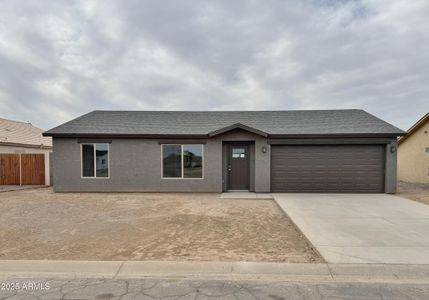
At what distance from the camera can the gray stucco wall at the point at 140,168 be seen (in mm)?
12344

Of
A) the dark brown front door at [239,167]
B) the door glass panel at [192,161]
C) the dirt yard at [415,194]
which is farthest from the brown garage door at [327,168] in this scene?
the door glass panel at [192,161]

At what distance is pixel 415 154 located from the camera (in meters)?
17.7

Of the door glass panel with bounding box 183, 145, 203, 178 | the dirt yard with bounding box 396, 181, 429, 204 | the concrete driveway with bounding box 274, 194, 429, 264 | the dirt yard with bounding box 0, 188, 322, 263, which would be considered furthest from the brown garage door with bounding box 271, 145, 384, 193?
the door glass panel with bounding box 183, 145, 203, 178

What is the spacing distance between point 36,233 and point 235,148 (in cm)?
861

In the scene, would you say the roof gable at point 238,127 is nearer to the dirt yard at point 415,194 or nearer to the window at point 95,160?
the window at point 95,160

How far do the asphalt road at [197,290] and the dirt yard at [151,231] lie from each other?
819 mm

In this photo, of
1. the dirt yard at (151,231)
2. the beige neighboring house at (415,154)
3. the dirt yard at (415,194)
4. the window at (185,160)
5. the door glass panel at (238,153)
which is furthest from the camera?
the beige neighboring house at (415,154)

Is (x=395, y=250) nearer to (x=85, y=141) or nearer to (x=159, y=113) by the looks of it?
(x=85, y=141)

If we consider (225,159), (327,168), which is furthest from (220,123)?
(327,168)

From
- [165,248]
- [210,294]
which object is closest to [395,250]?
[210,294]

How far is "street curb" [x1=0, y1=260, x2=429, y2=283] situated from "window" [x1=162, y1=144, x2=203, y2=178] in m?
8.18

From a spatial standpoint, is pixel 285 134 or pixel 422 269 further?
pixel 285 134

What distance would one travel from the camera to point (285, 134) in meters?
12.2

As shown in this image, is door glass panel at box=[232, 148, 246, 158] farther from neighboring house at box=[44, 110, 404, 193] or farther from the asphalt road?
the asphalt road
